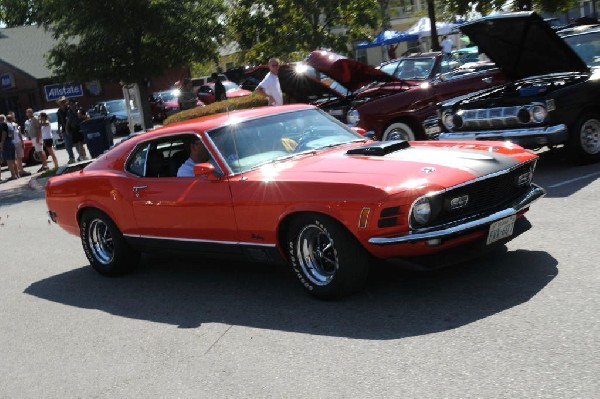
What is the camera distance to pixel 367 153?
6250 millimetres

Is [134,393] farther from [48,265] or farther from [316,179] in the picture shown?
[48,265]

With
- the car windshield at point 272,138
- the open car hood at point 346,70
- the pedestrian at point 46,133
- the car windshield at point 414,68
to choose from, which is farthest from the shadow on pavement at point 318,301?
the pedestrian at point 46,133

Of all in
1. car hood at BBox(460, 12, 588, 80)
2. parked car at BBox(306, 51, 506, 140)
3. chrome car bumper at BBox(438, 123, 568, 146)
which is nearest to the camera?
chrome car bumper at BBox(438, 123, 568, 146)

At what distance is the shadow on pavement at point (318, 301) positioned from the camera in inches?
207

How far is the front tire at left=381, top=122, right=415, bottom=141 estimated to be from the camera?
40.3 ft

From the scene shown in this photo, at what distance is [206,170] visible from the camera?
249 inches

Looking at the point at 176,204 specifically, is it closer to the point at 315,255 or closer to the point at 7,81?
the point at 315,255

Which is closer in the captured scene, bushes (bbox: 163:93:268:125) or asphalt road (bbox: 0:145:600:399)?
asphalt road (bbox: 0:145:600:399)

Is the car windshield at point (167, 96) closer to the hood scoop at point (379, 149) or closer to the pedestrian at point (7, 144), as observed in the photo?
the pedestrian at point (7, 144)

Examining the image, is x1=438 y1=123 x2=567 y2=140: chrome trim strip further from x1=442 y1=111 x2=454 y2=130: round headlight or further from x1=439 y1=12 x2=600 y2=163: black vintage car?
x1=442 y1=111 x2=454 y2=130: round headlight

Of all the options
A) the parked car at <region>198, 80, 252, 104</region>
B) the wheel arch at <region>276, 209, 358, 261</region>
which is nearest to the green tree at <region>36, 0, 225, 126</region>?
the parked car at <region>198, 80, 252, 104</region>

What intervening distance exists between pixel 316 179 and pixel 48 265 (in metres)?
4.57

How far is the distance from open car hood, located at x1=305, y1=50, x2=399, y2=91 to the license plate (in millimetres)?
7617

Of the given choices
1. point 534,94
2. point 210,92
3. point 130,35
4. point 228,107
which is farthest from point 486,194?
point 210,92
